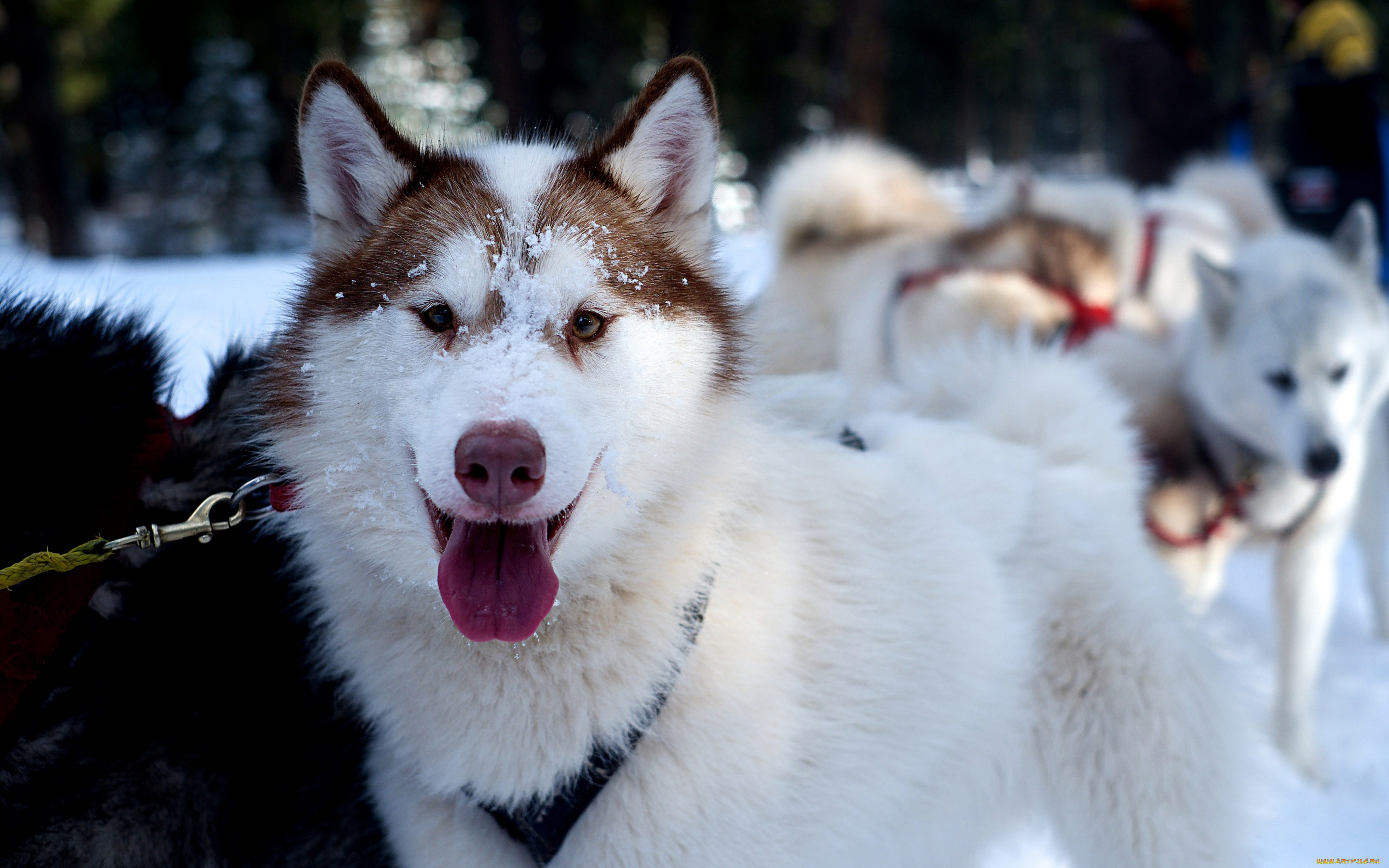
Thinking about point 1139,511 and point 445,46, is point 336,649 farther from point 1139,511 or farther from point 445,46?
point 445,46

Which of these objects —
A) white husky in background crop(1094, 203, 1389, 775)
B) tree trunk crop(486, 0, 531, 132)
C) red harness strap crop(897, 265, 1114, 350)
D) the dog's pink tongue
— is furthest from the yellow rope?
tree trunk crop(486, 0, 531, 132)

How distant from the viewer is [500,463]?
1178 mm

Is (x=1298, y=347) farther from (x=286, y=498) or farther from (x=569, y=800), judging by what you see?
(x=286, y=498)

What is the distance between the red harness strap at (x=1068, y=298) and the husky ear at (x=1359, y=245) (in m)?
0.84

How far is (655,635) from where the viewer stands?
4.77 feet

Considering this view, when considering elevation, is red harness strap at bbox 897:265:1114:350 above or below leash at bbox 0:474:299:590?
above

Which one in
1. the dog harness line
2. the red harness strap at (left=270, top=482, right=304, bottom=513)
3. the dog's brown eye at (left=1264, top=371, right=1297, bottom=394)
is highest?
the dog's brown eye at (left=1264, top=371, right=1297, bottom=394)

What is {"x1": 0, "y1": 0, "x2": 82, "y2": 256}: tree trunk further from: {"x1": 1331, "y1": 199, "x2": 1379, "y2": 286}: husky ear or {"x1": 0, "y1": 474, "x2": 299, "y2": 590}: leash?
{"x1": 1331, "y1": 199, "x2": 1379, "y2": 286}: husky ear

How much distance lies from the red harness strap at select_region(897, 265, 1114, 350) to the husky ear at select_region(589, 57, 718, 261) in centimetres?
221

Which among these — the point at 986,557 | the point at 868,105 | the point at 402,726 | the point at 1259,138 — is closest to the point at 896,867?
the point at 986,557

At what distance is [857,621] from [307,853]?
1025 millimetres

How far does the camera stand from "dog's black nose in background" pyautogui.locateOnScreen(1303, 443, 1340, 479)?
9.66ft

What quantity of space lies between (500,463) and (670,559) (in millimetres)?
404

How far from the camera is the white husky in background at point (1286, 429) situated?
3.05m
